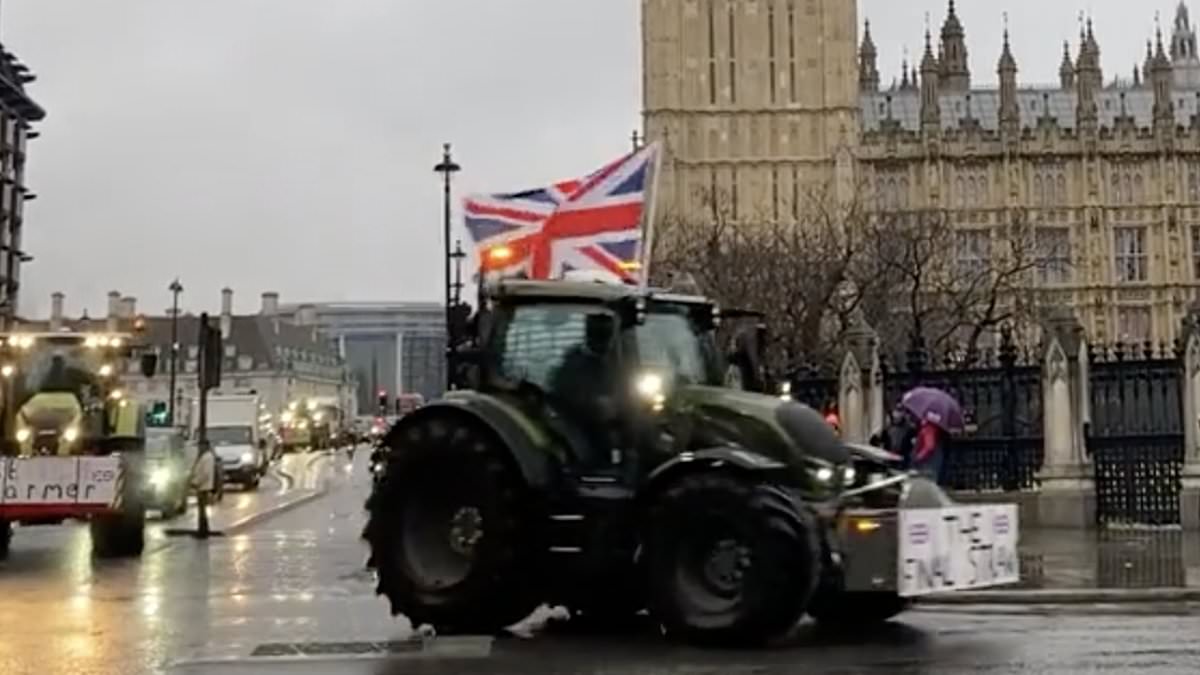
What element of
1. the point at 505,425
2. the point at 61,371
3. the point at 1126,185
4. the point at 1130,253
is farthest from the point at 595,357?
the point at 1126,185

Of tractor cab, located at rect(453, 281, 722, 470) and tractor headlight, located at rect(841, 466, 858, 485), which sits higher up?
tractor cab, located at rect(453, 281, 722, 470)

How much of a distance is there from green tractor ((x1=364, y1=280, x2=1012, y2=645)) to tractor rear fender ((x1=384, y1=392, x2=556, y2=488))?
2cm

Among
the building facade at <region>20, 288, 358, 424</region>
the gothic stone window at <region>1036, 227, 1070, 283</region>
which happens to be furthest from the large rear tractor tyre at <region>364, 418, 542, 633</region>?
the building facade at <region>20, 288, 358, 424</region>

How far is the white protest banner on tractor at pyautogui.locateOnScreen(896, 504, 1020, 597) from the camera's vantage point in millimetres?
11648

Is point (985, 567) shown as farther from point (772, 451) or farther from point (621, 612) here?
point (621, 612)

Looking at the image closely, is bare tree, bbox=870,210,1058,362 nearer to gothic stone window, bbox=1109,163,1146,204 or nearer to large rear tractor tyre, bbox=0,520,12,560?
large rear tractor tyre, bbox=0,520,12,560

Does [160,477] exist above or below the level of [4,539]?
above

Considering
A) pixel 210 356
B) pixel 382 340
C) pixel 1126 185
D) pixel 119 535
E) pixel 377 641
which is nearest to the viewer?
pixel 377 641

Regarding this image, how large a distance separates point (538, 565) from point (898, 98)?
4146 inches

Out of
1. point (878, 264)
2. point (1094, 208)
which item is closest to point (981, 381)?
point (878, 264)

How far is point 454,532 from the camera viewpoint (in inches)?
508

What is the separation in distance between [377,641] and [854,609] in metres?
3.82

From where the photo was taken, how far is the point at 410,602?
12805 millimetres

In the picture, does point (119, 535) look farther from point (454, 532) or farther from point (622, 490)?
point (622, 490)
